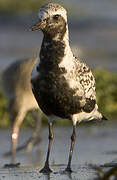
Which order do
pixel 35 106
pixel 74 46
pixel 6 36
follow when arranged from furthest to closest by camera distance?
pixel 6 36 < pixel 74 46 < pixel 35 106

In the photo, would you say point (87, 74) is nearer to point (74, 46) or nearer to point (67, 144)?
point (67, 144)

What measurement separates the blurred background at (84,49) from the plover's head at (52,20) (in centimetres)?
153

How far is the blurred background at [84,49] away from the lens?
32.1ft

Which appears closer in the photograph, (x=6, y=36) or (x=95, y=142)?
(x=95, y=142)

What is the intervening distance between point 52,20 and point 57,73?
571mm

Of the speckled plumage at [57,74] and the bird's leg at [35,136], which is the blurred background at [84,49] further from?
the speckled plumage at [57,74]

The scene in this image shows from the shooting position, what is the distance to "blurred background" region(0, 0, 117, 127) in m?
18.3

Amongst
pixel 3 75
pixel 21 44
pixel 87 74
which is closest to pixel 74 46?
pixel 21 44

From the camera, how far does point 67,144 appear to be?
32.7 feet

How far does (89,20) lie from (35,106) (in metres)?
9.82

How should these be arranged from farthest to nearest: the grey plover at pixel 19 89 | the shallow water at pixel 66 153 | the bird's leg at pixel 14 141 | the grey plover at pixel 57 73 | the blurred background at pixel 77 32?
the blurred background at pixel 77 32 < the grey plover at pixel 19 89 < the bird's leg at pixel 14 141 < the grey plover at pixel 57 73 < the shallow water at pixel 66 153

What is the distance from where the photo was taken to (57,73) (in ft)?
23.4

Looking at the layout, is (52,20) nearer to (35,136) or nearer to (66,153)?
(66,153)

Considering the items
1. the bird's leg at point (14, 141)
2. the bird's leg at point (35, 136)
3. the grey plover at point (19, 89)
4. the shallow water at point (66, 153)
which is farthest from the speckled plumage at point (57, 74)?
the grey plover at point (19, 89)
